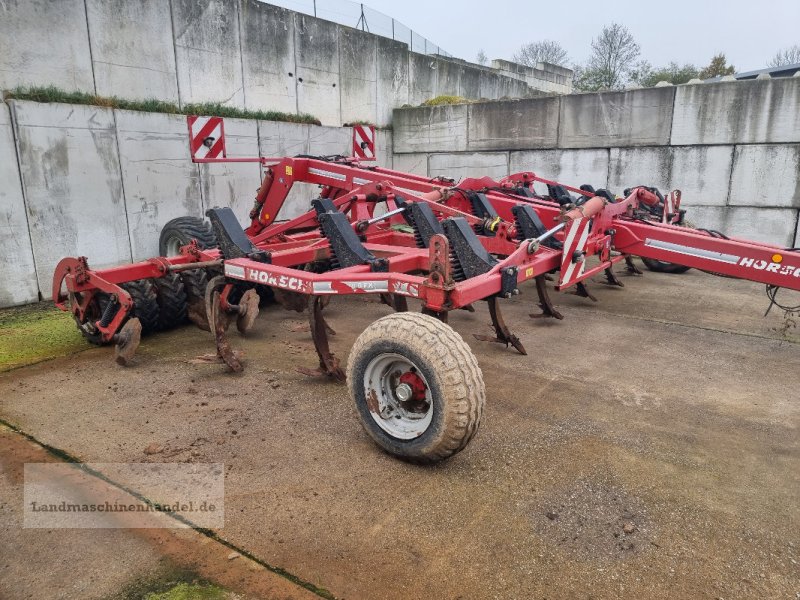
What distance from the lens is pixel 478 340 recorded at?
5.16 metres

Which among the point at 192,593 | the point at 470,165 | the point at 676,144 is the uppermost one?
the point at 676,144

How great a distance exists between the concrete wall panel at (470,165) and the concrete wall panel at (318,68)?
6.85 feet

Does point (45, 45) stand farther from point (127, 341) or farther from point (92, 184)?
point (127, 341)

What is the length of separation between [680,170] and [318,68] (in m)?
6.12

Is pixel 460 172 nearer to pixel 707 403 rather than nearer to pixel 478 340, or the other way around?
pixel 478 340

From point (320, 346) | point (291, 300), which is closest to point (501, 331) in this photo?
point (320, 346)

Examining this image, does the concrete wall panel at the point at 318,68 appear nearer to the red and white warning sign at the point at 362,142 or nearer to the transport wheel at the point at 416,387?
the red and white warning sign at the point at 362,142

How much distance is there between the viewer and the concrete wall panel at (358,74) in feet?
35.2

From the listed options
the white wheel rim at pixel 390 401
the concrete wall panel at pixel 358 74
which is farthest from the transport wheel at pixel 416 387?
the concrete wall panel at pixel 358 74

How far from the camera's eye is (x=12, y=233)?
6113mm

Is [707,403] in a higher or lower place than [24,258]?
lower

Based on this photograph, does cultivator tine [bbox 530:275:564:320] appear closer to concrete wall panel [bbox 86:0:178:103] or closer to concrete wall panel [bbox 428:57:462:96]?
concrete wall panel [bbox 86:0:178:103]

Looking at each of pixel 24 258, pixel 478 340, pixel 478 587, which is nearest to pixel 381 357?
pixel 478 587

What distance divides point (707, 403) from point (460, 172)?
8090 millimetres
